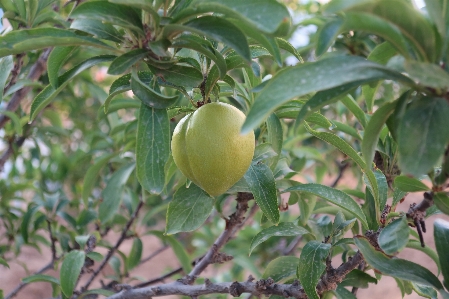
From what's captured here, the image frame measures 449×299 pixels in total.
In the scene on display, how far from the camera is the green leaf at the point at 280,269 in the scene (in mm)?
1038

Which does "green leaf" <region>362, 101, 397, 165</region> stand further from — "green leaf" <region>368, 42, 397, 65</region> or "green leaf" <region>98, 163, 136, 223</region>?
"green leaf" <region>98, 163, 136, 223</region>

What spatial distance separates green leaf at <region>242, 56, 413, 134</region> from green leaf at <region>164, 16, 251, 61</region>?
0.08m

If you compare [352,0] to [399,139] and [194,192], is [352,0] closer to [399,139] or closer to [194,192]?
[399,139]

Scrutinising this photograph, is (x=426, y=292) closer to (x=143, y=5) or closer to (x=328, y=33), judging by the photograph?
(x=328, y=33)

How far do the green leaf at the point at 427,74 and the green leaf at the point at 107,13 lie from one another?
375 millimetres

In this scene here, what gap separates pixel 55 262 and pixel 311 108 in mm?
1194

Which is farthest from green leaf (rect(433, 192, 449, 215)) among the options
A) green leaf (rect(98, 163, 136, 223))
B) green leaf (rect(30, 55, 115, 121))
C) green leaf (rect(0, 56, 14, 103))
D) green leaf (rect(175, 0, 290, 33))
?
green leaf (rect(98, 163, 136, 223))

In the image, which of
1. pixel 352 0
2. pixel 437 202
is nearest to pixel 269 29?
pixel 352 0

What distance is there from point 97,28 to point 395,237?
1.74 feet

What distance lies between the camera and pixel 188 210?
3.05ft

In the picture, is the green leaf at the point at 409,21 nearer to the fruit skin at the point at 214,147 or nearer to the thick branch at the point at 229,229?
the fruit skin at the point at 214,147

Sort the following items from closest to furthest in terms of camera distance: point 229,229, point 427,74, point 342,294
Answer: point 427,74 < point 342,294 < point 229,229

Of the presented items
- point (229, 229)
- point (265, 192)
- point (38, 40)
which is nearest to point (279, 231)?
point (265, 192)

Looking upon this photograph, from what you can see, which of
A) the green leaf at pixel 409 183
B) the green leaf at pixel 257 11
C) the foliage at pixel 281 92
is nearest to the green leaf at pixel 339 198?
the foliage at pixel 281 92
